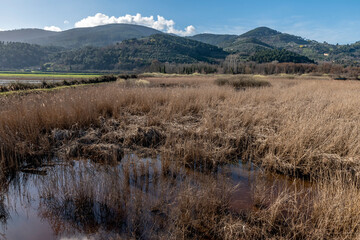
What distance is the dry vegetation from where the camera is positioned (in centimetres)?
249

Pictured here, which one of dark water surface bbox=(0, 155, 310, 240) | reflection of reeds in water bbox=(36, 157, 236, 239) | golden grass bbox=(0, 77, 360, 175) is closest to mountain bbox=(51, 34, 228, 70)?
golden grass bbox=(0, 77, 360, 175)

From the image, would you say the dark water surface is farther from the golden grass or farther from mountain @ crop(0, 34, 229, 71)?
mountain @ crop(0, 34, 229, 71)

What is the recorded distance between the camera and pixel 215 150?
477 cm

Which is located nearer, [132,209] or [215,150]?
[132,209]

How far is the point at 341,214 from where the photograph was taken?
2.30 metres

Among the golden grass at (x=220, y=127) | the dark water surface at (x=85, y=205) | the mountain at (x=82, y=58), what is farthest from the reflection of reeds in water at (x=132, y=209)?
the mountain at (x=82, y=58)

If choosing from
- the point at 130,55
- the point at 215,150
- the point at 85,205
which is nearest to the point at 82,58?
the point at 130,55

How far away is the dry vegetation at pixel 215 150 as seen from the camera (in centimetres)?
249

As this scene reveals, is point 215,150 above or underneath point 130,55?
underneath

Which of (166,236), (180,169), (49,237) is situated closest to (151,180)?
(180,169)

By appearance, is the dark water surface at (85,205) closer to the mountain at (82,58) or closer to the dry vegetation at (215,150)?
the dry vegetation at (215,150)

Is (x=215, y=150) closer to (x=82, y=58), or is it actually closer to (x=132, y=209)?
(x=132, y=209)

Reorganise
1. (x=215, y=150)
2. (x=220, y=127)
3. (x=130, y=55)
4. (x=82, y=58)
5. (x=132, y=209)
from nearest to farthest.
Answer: (x=132, y=209) → (x=215, y=150) → (x=220, y=127) → (x=82, y=58) → (x=130, y=55)

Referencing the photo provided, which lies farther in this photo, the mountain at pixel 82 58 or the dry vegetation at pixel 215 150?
the mountain at pixel 82 58
